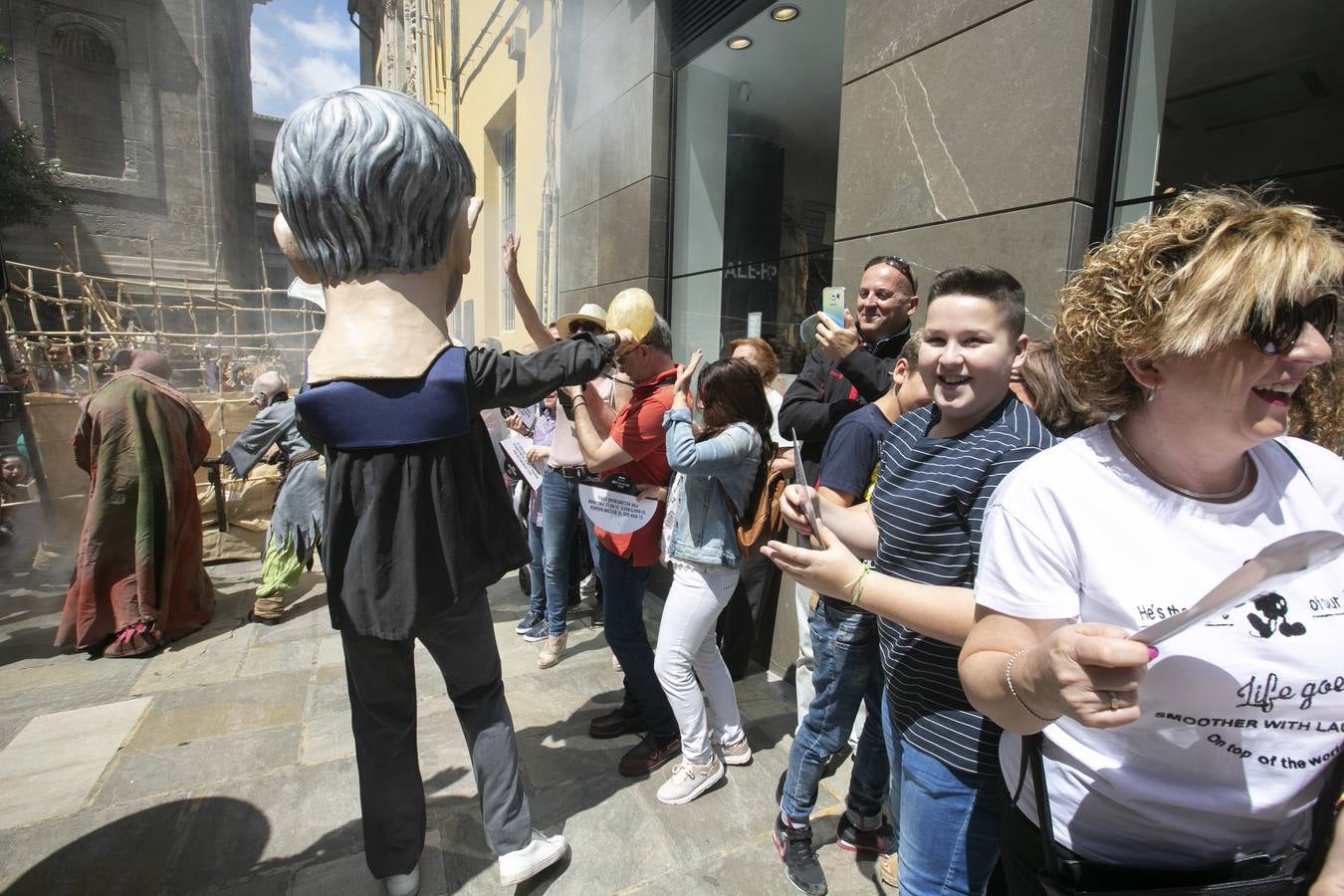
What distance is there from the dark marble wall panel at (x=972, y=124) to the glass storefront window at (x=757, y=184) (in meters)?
1.00

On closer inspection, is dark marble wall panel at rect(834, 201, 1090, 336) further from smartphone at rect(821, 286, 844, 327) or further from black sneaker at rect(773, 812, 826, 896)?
black sneaker at rect(773, 812, 826, 896)

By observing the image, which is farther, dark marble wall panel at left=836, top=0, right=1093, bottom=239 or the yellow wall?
the yellow wall

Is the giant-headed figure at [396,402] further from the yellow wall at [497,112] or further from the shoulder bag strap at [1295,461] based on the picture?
the yellow wall at [497,112]

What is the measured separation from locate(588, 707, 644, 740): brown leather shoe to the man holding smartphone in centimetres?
79

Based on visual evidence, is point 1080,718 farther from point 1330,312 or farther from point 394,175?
point 394,175

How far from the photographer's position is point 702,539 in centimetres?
238

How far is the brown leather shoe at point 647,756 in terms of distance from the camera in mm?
2627

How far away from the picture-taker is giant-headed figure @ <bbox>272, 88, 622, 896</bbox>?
165 cm

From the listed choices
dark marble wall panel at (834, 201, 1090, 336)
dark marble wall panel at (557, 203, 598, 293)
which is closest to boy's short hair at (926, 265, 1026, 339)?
dark marble wall panel at (834, 201, 1090, 336)

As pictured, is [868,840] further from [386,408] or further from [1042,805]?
[386,408]

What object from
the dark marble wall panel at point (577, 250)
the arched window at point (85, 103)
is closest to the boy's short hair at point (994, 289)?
the dark marble wall panel at point (577, 250)

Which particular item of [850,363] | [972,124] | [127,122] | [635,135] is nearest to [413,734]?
[850,363]

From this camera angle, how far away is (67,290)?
77.6ft

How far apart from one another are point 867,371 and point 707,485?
737mm
